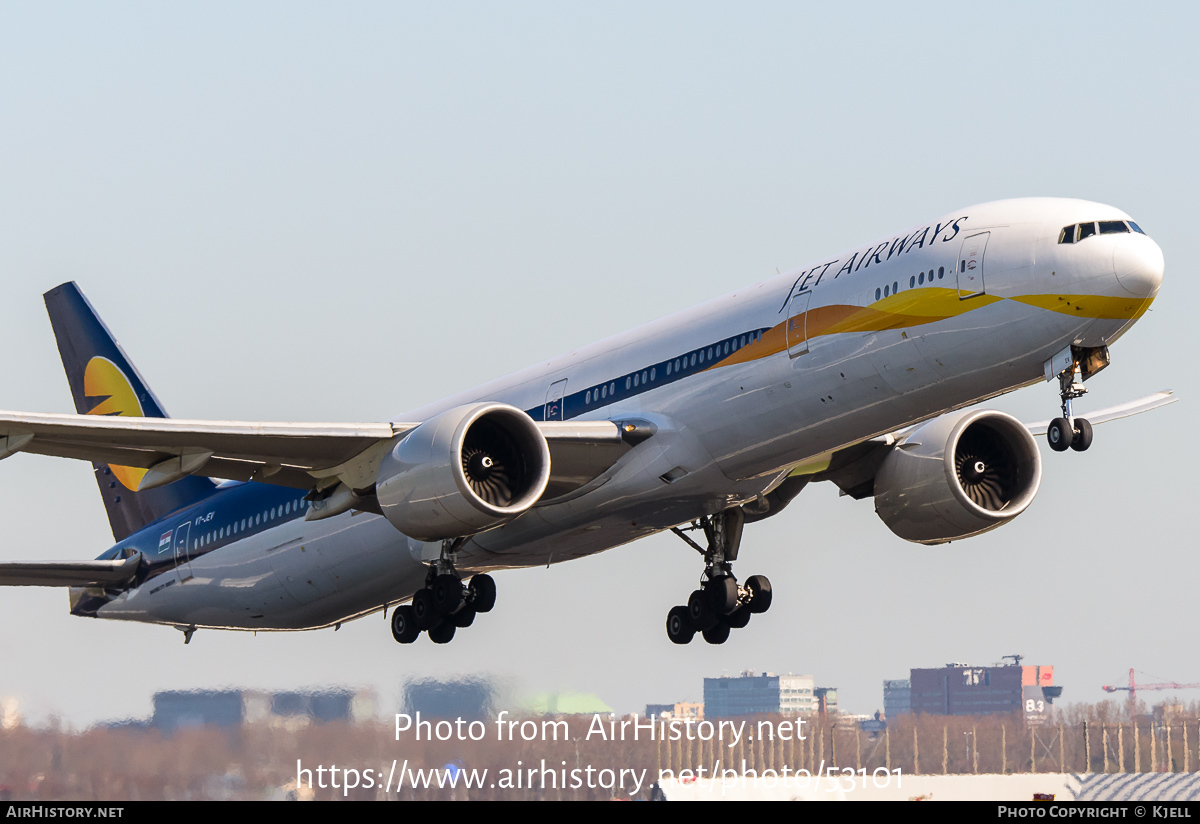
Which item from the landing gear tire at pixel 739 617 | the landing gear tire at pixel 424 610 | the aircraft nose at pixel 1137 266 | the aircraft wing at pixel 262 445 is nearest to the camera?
the aircraft nose at pixel 1137 266

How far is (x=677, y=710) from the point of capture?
30297 millimetres

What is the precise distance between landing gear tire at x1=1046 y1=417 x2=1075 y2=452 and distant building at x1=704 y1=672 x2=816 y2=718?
11.8m

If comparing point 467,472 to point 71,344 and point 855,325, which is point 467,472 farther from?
point 71,344

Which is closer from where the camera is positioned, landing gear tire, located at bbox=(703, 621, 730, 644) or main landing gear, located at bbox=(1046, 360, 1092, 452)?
main landing gear, located at bbox=(1046, 360, 1092, 452)

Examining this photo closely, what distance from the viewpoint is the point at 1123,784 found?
3002 cm

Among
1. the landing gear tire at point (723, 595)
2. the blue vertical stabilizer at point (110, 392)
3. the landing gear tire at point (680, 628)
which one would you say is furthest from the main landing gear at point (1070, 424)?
the blue vertical stabilizer at point (110, 392)

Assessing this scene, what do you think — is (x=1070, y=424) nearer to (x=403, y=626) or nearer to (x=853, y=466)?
(x=853, y=466)

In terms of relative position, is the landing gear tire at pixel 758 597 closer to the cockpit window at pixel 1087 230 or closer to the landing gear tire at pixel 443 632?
the landing gear tire at pixel 443 632

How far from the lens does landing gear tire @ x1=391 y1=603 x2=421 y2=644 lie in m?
27.2

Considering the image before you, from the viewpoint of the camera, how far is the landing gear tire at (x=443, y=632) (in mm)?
25500

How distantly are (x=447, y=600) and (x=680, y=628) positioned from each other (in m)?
3.93

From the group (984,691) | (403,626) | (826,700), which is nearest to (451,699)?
(403,626)

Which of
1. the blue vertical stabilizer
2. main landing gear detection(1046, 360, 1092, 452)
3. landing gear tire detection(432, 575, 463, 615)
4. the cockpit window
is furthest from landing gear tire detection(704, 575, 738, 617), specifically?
the blue vertical stabilizer

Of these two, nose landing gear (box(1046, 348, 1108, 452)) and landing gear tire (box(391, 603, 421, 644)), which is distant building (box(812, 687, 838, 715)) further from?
nose landing gear (box(1046, 348, 1108, 452))
